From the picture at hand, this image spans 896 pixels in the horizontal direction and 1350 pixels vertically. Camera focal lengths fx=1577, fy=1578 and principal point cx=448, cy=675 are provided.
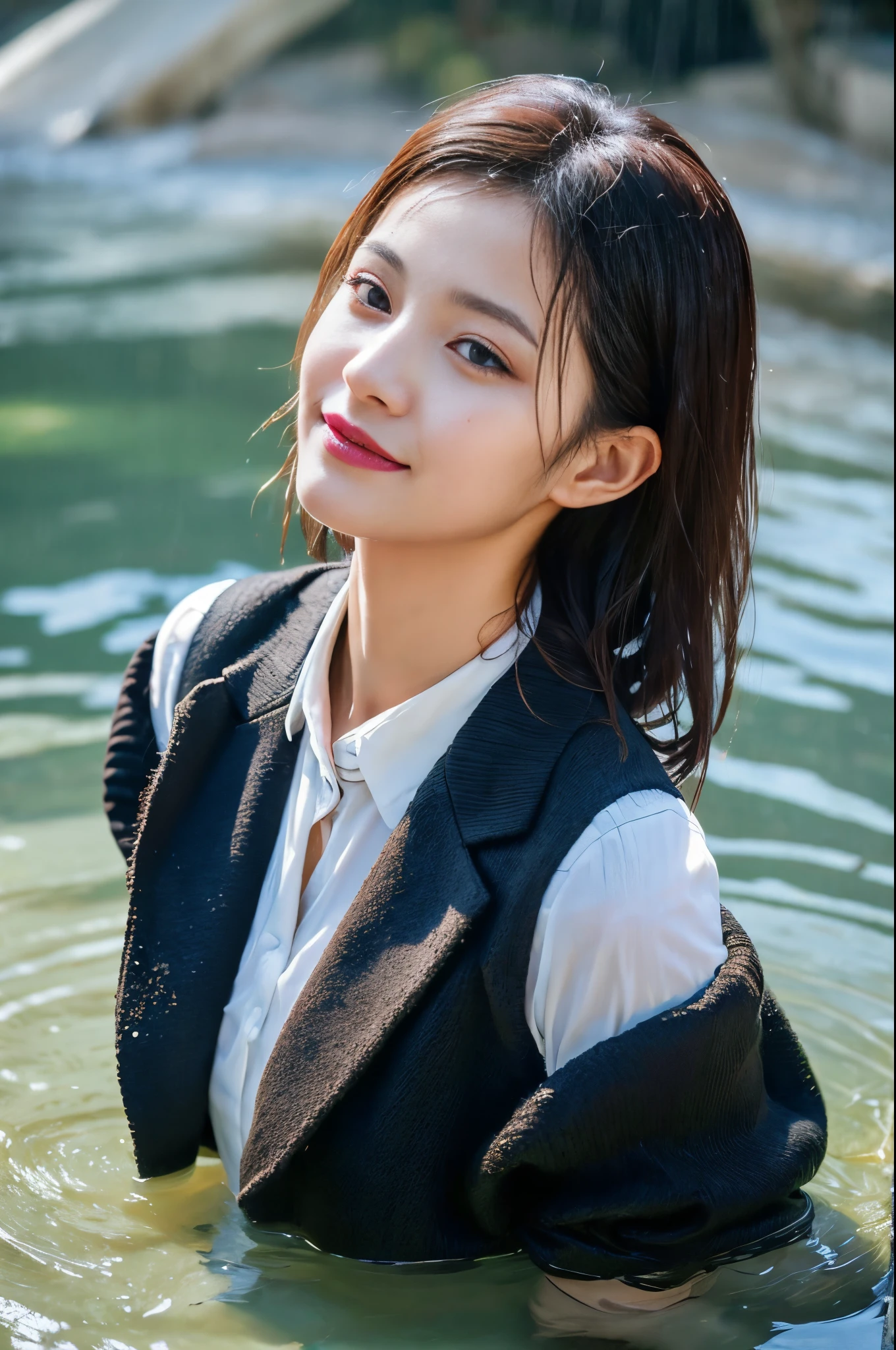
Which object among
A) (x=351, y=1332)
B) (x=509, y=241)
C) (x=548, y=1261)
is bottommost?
(x=351, y=1332)

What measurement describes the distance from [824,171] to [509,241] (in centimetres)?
888

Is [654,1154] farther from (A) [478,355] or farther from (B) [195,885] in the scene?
(A) [478,355]

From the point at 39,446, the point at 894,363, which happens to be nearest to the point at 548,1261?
the point at 39,446

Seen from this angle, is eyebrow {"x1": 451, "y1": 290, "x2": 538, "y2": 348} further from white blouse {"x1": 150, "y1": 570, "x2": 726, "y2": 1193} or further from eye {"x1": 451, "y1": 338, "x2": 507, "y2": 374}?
white blouse {"x1": 150, "y1": 570, "x2": 726, "y2": 1193}

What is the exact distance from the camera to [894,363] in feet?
22.4

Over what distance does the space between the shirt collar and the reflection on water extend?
496 mm

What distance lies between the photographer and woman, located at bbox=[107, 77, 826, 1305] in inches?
63.6

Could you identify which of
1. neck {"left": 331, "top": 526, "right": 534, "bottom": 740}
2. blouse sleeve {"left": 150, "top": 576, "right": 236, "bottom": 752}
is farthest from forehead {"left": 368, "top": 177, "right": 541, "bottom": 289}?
blouse sleeve {"left": 150, "top": 576, "right": 236, "bottom": 752}

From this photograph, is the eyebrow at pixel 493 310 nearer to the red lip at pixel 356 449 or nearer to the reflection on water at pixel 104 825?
the red lip at pixel 356 449

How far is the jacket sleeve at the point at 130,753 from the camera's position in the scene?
210 centimetres

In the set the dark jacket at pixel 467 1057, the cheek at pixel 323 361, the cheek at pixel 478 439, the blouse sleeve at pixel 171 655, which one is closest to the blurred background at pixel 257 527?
the dark jacket at pixel 467 1057

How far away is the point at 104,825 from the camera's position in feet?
11.0

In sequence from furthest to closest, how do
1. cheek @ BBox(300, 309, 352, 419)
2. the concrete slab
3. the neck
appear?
the concrete slab
the neck
cheek @ BBox(300, 309, 352, 419)

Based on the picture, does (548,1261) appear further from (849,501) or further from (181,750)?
(849,501)
